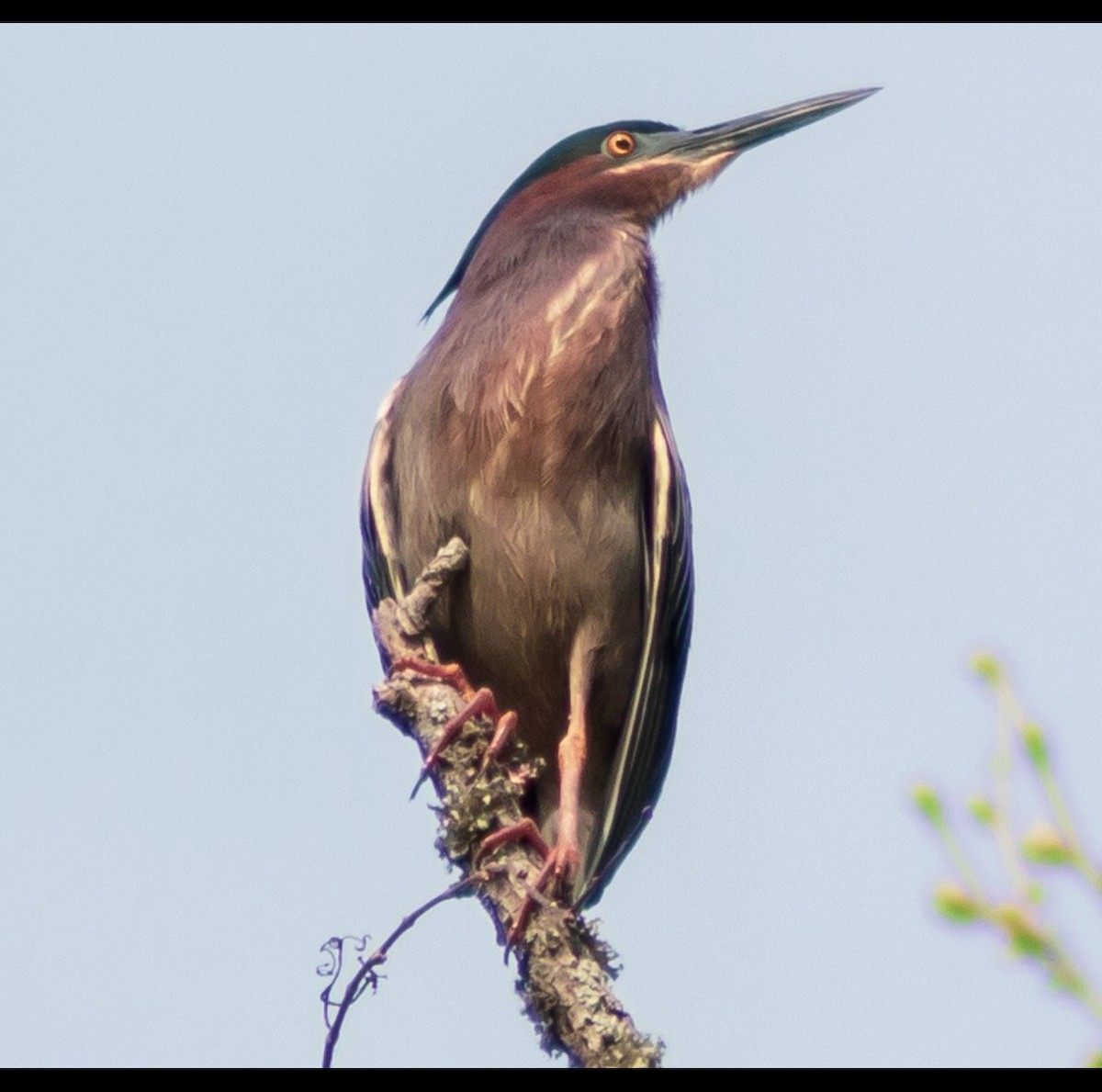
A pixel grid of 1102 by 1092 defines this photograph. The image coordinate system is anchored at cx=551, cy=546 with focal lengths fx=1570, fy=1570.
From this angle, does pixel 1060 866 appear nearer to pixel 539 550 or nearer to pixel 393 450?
pixel 539 550

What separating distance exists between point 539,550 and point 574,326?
914 millimetres

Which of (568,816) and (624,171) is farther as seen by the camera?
(624,171)

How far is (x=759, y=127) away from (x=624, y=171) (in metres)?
0.74

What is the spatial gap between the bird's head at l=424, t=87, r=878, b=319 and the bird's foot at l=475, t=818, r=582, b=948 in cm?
298

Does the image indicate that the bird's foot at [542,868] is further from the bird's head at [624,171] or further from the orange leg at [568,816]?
the bird's head at [624,171]

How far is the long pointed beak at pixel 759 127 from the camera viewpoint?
6852mm

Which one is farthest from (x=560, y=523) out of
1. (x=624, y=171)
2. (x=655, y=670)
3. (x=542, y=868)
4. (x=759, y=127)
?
(x=759, y=127)

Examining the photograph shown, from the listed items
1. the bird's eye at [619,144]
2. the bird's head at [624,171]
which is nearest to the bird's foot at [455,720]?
the bird's head at [624,171]

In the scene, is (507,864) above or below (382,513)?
below

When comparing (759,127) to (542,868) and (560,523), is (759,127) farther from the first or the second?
(542,868)

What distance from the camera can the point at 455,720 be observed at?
→ 407 cm
